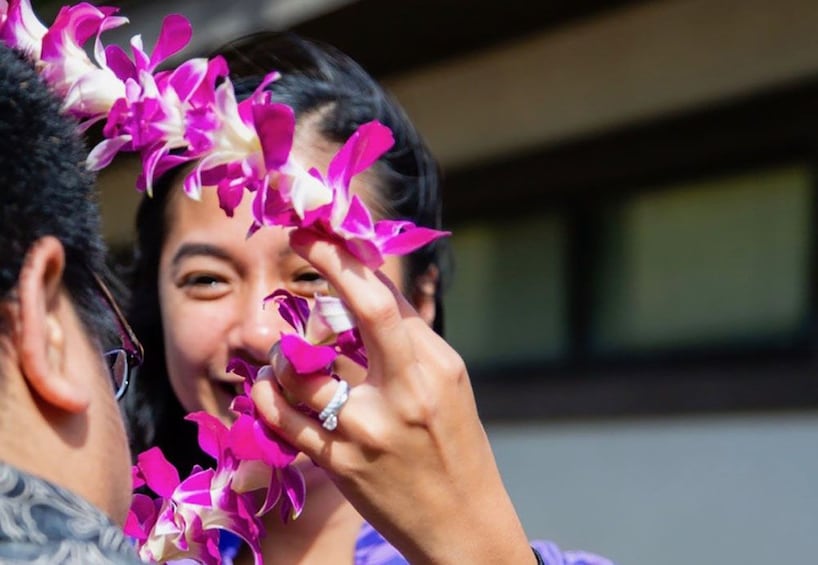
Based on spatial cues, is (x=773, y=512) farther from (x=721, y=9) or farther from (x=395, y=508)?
(x=395, y=508)

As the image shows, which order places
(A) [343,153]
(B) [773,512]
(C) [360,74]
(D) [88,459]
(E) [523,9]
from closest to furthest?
(D) [88,459], (A) [343,153], (C) [360,74], (B) [773,512], (E) [523,9]

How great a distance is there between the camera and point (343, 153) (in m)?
1.14

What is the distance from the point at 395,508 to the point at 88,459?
0.32 meters

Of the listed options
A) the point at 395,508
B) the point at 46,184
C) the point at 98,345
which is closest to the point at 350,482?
the point at 395,508

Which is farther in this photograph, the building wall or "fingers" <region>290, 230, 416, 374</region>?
the building wall

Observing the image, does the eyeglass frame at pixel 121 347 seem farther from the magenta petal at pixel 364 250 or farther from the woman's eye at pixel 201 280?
the woman's eye at pixel 201 280

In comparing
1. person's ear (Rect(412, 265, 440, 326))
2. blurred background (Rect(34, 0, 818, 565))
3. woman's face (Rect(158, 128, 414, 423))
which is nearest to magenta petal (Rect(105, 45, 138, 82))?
woman's face (Rect(158, 128, 414, 423))

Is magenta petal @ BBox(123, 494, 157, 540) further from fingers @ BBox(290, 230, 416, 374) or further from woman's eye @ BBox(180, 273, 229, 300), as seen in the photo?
fingers @ BBox(290, 230, 416, 374)

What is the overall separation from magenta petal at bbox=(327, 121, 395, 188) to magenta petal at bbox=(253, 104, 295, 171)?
1.8 inches

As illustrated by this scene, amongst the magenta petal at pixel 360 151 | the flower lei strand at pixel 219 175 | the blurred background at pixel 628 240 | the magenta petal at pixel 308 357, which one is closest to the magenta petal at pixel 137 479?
the flower lei strand at pixel 219 175

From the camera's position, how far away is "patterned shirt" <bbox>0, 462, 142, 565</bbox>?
0.84 metres

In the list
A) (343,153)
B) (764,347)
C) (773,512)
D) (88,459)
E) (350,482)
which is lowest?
(773,512)

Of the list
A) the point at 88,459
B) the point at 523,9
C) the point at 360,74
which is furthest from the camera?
the point at 523,9

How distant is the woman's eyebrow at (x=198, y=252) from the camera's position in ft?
5.48
